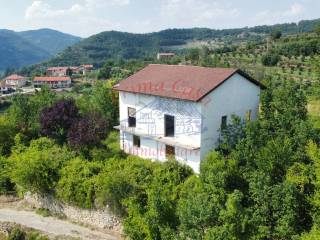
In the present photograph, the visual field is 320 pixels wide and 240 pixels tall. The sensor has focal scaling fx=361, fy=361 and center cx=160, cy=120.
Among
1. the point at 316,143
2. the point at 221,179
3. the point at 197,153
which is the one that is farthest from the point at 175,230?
the point at 316,143

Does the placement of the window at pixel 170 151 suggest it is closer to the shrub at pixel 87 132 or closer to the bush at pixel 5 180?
the shrub at pixel 87 132

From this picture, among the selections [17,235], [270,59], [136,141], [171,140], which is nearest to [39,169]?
[17,235]

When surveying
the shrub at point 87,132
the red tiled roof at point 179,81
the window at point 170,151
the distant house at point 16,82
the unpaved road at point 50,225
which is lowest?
the distant house at point 16,82

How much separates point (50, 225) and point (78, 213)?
1.93 m

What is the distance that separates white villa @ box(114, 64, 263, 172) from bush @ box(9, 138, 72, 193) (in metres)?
4.96

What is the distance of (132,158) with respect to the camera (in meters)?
24.5

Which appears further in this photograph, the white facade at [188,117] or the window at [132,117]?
the window at [132,117]

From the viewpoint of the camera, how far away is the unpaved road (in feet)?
71.3

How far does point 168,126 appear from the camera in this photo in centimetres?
2359

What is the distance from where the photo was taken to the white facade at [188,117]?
2169 cm

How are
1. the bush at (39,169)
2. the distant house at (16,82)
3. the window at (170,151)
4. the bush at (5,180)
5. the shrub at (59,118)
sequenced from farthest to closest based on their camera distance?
the distant house at (16,82)
the shrub at (59,118)
the bush at (5,180)
the bush at (39,169)
the window at (170,151)

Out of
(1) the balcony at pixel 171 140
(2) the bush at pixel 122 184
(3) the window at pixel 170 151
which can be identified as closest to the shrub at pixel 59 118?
(1) the balcony at pixel 171 140

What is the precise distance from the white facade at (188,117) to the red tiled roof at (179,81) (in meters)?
0.39

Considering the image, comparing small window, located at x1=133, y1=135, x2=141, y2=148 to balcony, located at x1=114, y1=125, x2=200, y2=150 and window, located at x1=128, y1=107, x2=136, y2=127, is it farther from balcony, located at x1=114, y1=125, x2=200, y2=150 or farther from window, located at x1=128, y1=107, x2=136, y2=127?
window, located at x1=128, y1=107, x2=136, y2=127
